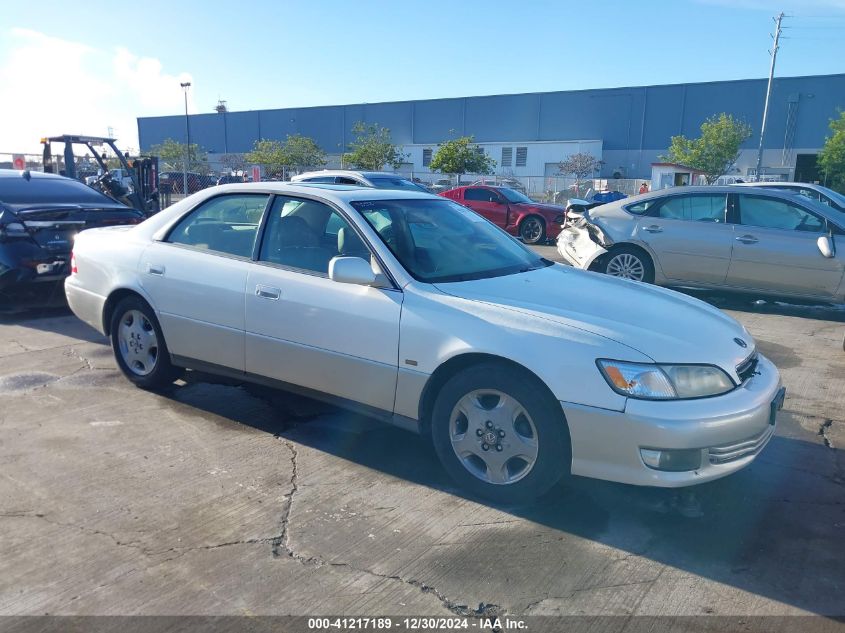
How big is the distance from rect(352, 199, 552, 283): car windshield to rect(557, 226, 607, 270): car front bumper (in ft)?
14.9

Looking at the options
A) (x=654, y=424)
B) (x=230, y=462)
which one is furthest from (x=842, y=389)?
(x=230, y=462)

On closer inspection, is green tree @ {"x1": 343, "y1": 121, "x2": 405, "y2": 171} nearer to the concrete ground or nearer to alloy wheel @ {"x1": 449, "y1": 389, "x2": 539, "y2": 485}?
the concrete ground

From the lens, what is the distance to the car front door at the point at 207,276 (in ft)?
14.5

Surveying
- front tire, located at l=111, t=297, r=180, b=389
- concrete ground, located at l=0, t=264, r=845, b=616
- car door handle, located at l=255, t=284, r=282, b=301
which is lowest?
concrete ground, located at l=0, t=264, r=845, b=616

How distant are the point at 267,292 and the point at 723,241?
641 centimetres

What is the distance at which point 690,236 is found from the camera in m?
8.75

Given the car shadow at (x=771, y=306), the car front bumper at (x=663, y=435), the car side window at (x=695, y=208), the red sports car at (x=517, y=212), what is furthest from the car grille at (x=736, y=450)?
the red sports car at (x=517, y=212)

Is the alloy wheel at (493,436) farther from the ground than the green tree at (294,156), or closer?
closer

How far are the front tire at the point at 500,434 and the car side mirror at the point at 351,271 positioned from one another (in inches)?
28.4

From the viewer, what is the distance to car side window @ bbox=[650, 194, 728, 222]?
28.9 ft

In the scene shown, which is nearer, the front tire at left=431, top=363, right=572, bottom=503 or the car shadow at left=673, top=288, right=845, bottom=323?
the front tire at left=431, top=363, right=572, bottom=503

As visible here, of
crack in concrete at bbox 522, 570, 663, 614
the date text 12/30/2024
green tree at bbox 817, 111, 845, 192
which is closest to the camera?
the date text 12/30/2024

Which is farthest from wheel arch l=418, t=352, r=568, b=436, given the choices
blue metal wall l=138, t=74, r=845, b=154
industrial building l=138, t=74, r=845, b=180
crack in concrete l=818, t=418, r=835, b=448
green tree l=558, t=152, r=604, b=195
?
blue metal wall l=138, t=74, r=845, b=154

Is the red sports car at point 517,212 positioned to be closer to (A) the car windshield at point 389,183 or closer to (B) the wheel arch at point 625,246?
(A) the car windshield at point 389,183
